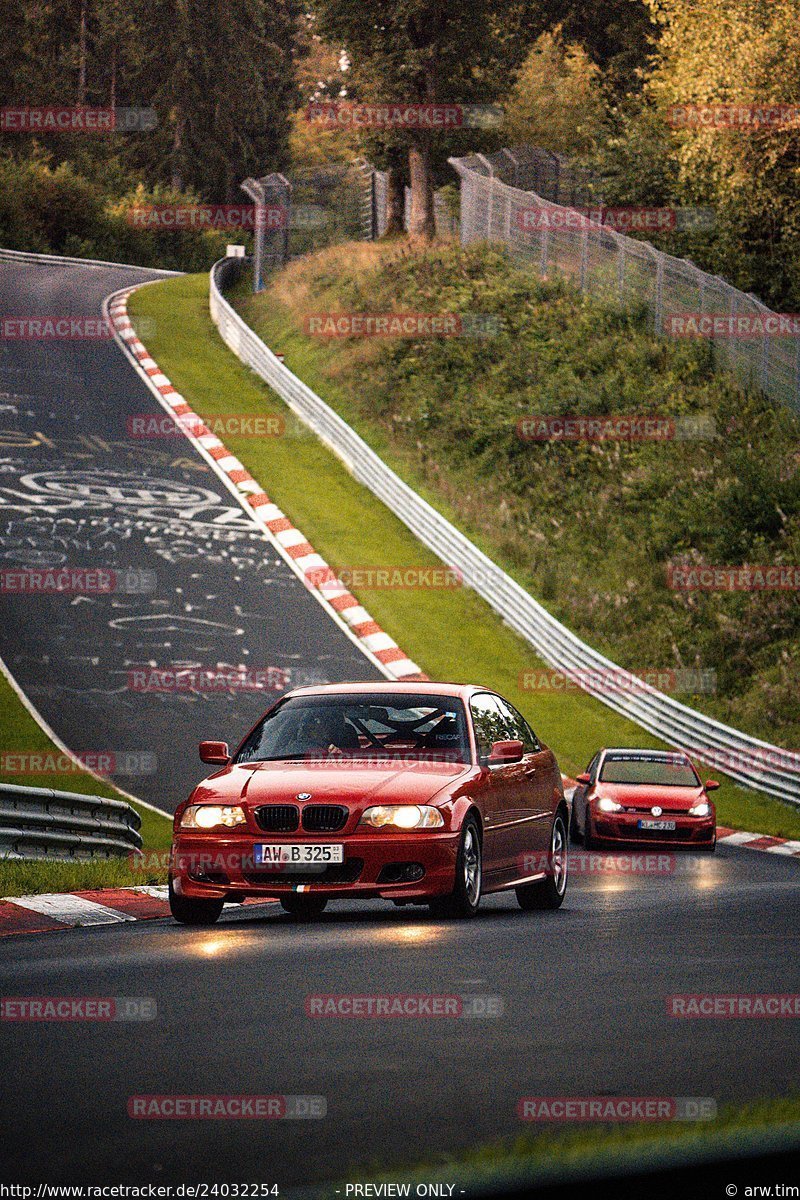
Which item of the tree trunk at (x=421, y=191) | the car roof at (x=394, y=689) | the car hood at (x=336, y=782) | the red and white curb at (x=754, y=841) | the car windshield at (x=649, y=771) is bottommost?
the red and white curb at (x=754, y=841)

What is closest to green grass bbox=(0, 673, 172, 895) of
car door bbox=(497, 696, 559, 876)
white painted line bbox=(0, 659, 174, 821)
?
white painted line bbox=(0, 659, 174, 821)

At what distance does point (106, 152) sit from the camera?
10069cm

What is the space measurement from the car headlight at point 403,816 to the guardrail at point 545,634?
512 inches

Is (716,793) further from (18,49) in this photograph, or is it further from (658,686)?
(18,49)

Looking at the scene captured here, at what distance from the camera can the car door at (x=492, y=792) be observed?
11.9m

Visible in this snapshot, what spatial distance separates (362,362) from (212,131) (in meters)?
63.3

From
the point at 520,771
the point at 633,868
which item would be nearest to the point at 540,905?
the point at 520,771

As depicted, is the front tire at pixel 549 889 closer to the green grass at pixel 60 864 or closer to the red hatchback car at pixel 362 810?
the red hatchback car at pixel 362 810

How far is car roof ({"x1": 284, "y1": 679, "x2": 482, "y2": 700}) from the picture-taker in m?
12.3

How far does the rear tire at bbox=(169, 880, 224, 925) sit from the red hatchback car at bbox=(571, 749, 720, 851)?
9476 millimetres

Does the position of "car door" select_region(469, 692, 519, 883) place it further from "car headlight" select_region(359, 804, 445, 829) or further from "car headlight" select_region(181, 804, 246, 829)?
"car headlight" select_region(181, 804, 246, 829)

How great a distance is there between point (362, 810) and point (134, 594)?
1785 cm

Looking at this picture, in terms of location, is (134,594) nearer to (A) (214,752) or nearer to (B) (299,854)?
(A) (214,752)

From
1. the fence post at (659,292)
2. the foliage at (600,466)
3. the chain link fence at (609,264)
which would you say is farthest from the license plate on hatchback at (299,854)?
the fence post at (659,292)
